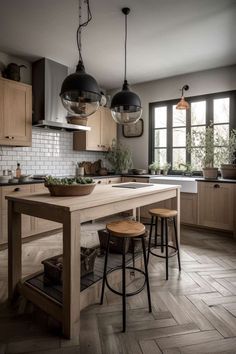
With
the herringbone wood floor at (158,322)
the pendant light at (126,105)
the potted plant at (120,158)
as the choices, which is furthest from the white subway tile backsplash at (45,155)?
the pendant light at (126,105)

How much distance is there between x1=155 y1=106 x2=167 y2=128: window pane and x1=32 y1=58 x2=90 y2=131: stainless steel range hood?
6.76 feet

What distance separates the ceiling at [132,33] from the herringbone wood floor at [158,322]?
9.77 feet

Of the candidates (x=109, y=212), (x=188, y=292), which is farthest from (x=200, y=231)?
(x=109, y=212)

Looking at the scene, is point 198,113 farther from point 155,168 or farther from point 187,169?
point 155,168

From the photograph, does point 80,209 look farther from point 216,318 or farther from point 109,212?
point 216,318

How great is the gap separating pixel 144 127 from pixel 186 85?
4.03ft

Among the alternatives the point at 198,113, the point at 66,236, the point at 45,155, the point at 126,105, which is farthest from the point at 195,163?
the point at 66,236

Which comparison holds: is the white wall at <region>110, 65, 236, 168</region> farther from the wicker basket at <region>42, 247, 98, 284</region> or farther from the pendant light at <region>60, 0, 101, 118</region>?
the wicker basket at <region>42, 247, 98, 284</region>

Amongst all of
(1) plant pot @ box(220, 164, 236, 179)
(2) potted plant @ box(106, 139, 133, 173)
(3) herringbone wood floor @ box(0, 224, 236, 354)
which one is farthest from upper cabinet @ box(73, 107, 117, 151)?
(3) herringbone wood floor @ box(0, 224, 236, 354)

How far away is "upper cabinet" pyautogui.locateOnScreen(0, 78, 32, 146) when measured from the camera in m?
3.62

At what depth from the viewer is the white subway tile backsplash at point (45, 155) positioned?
4043 millimetres

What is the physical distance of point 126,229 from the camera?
1979 mm

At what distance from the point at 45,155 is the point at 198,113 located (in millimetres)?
3110

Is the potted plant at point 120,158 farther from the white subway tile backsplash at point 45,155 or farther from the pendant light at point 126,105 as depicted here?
the pendant light at point 126,105
